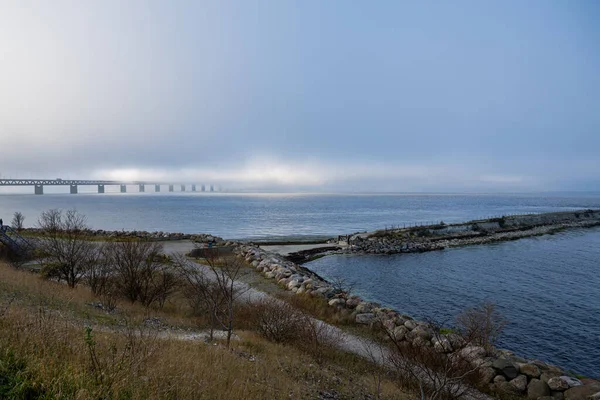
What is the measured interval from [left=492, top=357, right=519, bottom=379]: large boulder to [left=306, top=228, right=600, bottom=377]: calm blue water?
10.9 ft

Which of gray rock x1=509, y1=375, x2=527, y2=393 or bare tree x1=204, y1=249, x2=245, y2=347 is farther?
gray rock x1=509, y1=375, x2=527, y2=393

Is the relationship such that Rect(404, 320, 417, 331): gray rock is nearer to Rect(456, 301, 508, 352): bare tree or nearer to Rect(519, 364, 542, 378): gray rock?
Rect(456, 301, 508, 352): bare tree

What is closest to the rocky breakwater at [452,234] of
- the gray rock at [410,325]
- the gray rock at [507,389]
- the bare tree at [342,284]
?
the bare tree at [342,284]

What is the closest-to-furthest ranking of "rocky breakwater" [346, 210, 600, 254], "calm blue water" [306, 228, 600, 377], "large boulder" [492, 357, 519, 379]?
"large boulder" [492, 357, 519, 379] < "calm blue water" [306, 228, 600, 377] < "rocky breakwater" [346, 210, 600, 254]

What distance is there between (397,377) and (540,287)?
58.5ft

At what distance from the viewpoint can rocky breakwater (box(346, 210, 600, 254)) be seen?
3938cm

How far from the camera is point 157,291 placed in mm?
16422

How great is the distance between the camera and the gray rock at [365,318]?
14.9 meters

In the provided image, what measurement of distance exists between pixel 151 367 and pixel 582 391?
11.0m

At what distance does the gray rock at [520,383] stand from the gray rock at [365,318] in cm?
564

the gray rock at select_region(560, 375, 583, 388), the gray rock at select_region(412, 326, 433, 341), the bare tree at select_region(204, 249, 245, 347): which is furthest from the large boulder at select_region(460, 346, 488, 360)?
the bare tree at select_region(204, 249, 245, 347)

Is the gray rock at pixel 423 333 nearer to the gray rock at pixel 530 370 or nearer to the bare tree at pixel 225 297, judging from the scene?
the gray rock at pixel 530 370

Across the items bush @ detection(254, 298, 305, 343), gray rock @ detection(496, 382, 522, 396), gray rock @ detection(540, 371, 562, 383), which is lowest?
gray rock @ detection(496, 382, 522, 396)

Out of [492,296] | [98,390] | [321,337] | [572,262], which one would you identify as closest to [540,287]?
[492,296]
